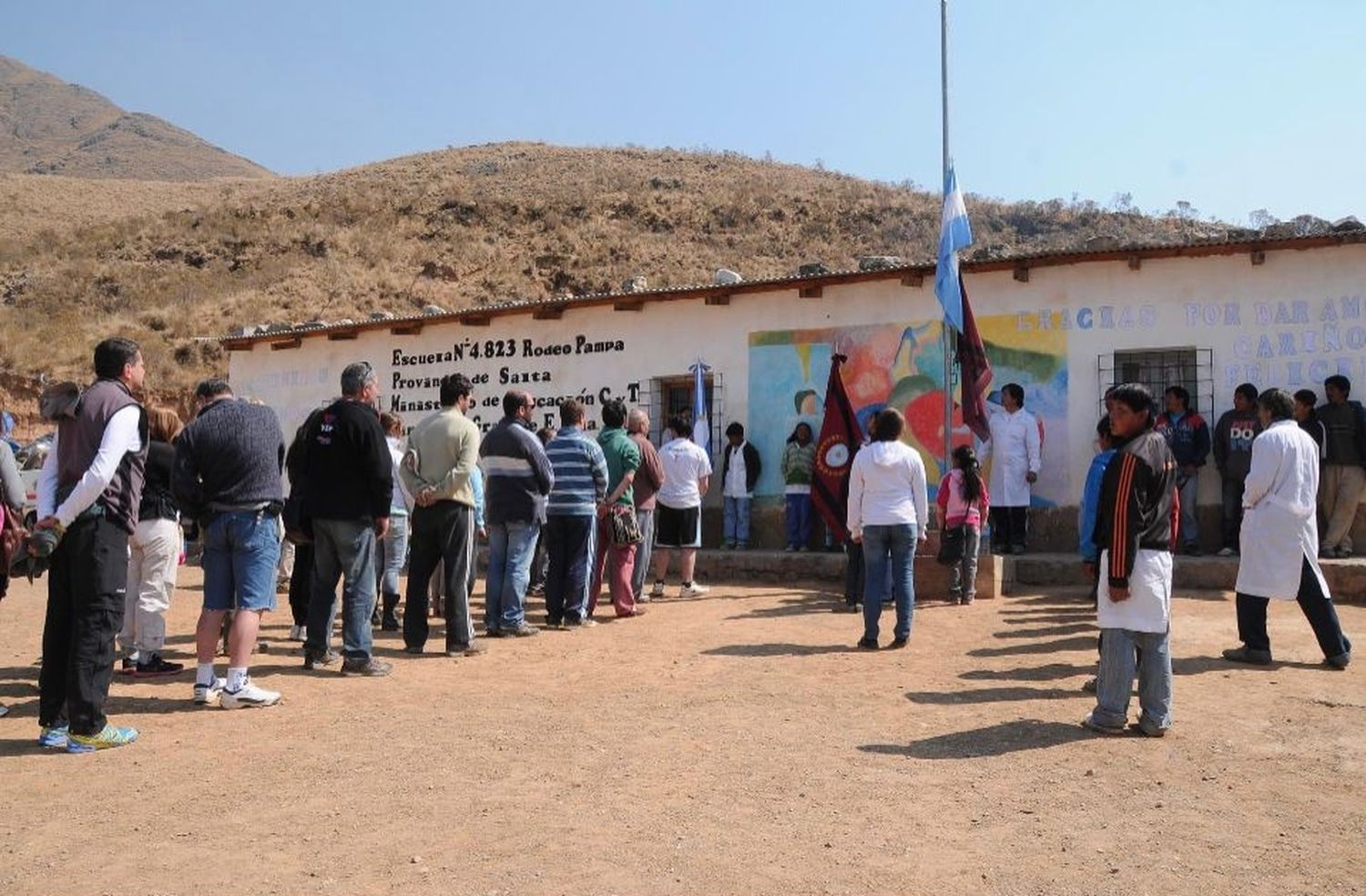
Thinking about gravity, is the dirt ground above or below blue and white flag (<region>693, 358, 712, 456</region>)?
below

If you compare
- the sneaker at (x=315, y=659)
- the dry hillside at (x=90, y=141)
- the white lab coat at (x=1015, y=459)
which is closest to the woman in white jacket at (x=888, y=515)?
the sneaker at (x=315, y=659)

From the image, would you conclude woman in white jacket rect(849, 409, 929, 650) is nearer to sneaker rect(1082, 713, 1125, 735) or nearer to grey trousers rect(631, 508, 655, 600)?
sneaker rect(1082, 713, 1125, 735)

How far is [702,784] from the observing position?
16.2ft

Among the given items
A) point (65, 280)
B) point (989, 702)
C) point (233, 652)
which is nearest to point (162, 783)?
point (233, 652)

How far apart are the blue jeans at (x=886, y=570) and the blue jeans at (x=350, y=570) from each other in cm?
338

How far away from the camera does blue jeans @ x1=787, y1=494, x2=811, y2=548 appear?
1351 centimetres

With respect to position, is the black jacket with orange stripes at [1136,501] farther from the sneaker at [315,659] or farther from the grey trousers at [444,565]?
the sneaker at [315,659]

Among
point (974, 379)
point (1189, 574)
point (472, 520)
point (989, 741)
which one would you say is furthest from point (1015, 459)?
point (989, 741)

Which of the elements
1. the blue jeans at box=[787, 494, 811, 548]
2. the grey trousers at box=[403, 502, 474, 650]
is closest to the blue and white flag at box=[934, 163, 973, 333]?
the blue jeans at box=[787, 494, 811, 548]

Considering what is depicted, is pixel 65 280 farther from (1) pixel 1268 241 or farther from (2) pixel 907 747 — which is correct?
(2) pixel 907 747

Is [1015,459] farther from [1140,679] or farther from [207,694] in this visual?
[207,694]

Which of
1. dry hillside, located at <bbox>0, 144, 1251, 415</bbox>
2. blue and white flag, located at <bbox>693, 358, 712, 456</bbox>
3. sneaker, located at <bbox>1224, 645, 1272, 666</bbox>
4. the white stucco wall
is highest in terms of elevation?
dry hillside, located at <bbox>0, 144, 1251, 415</bbox>

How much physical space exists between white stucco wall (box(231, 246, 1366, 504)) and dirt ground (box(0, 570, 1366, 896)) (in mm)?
5383

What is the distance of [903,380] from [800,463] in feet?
5.20
